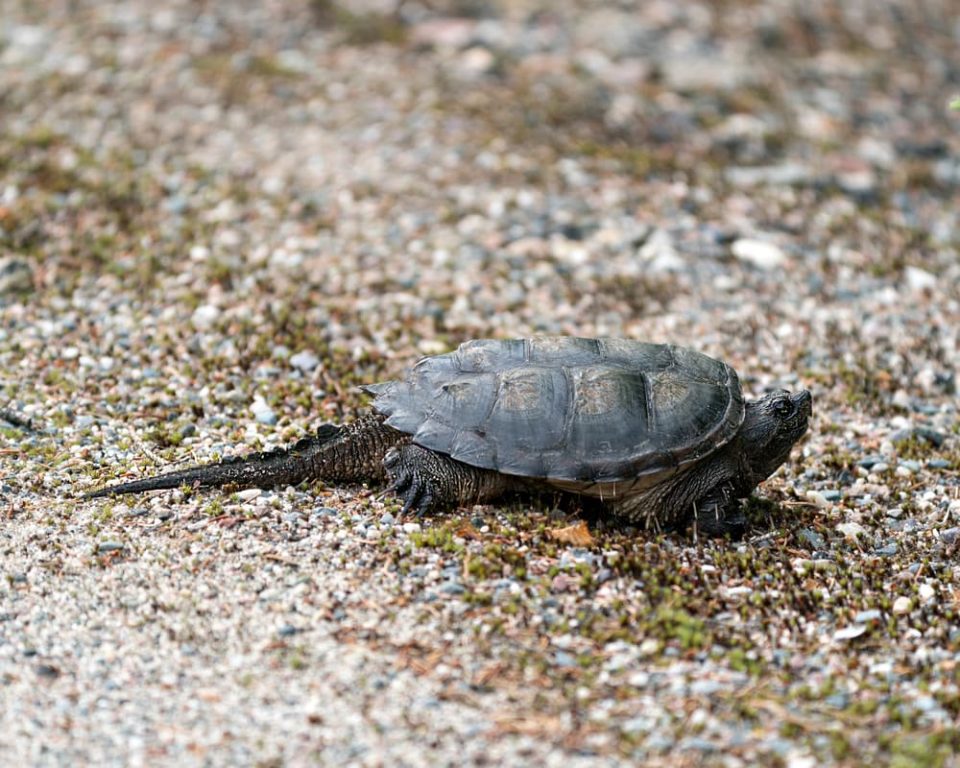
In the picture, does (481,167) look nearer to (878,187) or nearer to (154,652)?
(878,187)

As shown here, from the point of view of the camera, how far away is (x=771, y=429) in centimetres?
484

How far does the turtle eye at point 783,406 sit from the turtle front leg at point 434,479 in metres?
1.20

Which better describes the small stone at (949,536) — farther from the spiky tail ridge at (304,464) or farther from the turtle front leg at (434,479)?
the spiky tail ridge at (304,464)

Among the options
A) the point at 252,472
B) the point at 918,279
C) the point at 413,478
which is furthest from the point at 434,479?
the point at 918,279

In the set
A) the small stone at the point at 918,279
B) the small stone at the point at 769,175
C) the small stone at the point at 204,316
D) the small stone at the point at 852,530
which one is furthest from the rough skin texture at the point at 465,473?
the small stone at the point at 769,175

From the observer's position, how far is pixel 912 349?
6.75 m

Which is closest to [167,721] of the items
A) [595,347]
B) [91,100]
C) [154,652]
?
[154,652]

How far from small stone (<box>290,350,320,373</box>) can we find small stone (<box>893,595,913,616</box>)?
3171 mm

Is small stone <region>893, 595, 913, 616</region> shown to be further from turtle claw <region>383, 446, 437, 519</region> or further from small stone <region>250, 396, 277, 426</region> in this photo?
small stone <region>250, 396, 277, 426</region>

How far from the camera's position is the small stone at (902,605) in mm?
4320

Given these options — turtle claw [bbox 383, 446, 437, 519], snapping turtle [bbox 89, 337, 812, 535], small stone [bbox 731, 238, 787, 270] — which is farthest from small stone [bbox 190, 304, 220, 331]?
small stone [bbox 731, 238, 787, 270]

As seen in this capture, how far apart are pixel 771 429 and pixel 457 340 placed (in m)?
2.19

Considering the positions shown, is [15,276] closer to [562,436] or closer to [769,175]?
[562,436]

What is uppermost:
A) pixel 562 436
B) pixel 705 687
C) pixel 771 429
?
pixel 562 436
